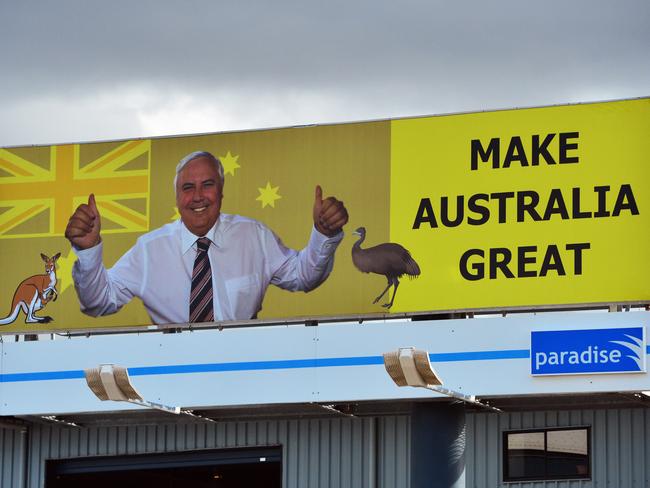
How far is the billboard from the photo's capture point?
79.7ft

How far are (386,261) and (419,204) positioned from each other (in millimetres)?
1051

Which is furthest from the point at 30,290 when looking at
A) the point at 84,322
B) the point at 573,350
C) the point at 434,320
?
the point at 573,350

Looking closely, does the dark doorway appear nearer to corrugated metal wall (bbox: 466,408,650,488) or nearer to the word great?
corrugated metal wall (bbox: 466,408,650,488)

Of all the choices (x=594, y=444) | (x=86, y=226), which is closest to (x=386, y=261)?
(x=594, y=444)

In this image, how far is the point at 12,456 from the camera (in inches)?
1080

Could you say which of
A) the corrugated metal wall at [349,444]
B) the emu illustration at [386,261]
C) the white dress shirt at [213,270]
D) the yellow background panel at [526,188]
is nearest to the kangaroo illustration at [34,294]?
the white dress shirt at [213,270]

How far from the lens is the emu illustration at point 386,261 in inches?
990

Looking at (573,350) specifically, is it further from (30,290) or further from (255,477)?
(255,477)

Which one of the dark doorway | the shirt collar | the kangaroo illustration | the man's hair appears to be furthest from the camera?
the kangaroo illustration

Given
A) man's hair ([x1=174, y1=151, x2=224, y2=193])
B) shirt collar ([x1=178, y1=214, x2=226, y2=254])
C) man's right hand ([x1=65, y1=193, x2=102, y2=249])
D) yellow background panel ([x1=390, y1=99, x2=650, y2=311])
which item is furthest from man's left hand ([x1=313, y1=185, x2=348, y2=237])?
man's right hand ([x1=65, y1=193, x2=102, y2=249])

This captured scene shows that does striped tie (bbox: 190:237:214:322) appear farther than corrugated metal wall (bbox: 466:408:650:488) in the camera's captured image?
Yes

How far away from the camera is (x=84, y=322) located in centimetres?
2697

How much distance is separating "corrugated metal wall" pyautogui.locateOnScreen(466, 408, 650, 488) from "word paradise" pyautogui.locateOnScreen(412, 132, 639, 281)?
2.25 m

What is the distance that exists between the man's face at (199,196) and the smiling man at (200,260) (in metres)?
0.02
